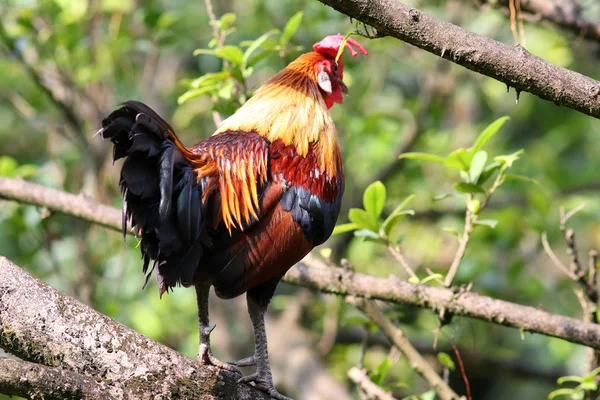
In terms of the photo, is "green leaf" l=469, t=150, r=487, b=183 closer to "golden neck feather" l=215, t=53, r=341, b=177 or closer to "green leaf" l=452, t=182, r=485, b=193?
"green leaf" l=452, t=182, r=485, b=193

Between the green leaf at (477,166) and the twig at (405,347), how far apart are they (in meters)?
0.90

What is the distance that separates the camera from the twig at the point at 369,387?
4057 mm

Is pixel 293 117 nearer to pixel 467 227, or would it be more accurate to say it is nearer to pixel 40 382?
pixel 467 227

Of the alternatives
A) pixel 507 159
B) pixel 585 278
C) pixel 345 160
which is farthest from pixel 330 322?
pixel 507 159

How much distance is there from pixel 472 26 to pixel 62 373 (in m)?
5.59

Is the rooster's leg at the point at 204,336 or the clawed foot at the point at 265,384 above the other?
the rooster's leg at the point at 204,336

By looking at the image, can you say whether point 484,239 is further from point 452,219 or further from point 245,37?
point 245,37

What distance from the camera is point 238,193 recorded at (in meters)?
3.45

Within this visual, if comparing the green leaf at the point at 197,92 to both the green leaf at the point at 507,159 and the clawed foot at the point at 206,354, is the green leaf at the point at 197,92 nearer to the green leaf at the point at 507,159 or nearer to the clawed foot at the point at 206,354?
the clawed foot at the point at 206,354

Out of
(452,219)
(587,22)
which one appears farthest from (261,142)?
(452,219)

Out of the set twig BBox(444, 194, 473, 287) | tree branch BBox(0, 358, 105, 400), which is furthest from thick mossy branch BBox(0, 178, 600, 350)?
tree branch BBox(0, 358, 105, 400)

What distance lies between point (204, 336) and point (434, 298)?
121 centimetres

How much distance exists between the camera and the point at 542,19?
5414 mm

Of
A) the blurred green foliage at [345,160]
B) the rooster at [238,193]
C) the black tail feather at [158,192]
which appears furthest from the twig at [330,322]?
the black tail feather at [158,192]
